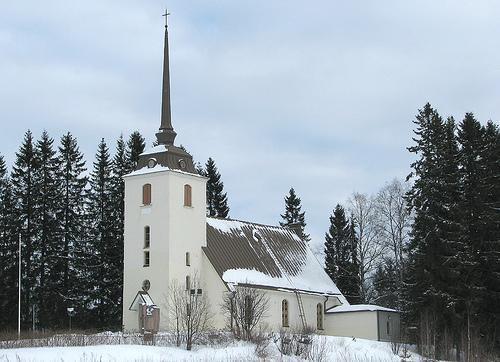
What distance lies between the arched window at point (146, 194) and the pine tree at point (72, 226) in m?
12.1

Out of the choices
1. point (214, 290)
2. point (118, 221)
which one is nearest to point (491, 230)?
point (214, 290)

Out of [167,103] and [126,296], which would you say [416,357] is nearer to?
[126,296]

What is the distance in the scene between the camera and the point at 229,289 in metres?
56.4

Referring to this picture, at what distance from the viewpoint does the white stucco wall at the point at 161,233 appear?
56688 mm

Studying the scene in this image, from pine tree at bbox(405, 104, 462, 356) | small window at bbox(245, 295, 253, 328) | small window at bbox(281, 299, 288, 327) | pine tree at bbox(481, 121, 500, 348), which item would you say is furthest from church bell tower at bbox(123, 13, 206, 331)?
pine tree at bbox(481, 121, 500, 348)

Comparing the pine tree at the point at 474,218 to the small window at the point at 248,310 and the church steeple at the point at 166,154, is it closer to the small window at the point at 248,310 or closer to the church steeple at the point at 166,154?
the small window at the point at 248,310

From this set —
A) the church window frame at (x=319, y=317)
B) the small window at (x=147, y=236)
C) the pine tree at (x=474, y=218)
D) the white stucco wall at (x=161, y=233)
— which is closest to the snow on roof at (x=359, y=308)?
the church window frame at (x=319, y=317)

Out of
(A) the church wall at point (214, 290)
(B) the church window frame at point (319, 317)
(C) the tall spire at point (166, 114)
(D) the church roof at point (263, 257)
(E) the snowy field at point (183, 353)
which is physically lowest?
(E) the snowy field at point (183, 353)

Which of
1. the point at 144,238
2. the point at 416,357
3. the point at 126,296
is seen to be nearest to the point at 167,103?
the point at 144,238

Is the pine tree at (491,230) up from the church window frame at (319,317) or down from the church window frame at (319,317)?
up

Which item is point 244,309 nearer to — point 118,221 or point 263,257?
point 263,257

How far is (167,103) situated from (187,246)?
9.64 metres

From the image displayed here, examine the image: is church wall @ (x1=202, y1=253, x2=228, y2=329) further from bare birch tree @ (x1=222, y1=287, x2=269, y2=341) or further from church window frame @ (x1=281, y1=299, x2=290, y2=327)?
church window frame @ (x1=281, y1=299, x2=290, y2=327)

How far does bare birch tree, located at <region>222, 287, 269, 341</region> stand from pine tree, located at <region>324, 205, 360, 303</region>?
70.4ft
